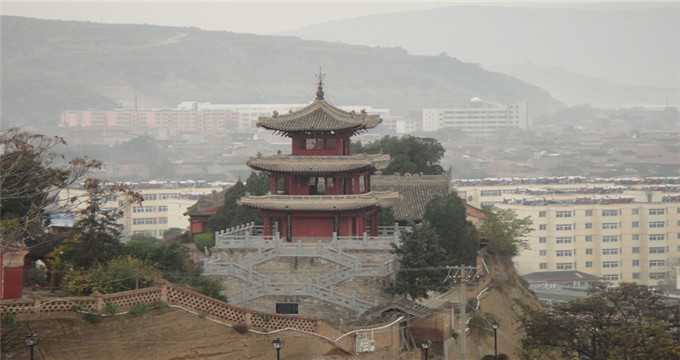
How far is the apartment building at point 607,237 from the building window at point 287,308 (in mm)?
66397

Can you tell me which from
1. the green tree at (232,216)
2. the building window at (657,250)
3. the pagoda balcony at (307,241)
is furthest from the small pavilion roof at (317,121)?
the building window at (657,250)

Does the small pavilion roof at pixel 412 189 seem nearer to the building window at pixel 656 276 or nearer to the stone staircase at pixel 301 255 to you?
the stone staircase at pixel 301 255

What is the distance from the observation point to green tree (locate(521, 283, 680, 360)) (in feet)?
135

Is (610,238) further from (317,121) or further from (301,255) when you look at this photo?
(301,255)

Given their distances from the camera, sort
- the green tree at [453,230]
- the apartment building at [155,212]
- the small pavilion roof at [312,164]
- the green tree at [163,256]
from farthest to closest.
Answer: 1. the apartment building at [155,212]
2. the green tree at [453,230]
3. the small pavilion roof at [312,164]
4. the green tree at [163,256]

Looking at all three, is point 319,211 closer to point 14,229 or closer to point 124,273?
point 124,273

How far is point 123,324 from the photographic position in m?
37.4

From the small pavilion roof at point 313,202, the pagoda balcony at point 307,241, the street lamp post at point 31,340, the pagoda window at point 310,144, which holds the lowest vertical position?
the street lamp post at point 31,340

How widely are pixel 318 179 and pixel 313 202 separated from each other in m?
2.25

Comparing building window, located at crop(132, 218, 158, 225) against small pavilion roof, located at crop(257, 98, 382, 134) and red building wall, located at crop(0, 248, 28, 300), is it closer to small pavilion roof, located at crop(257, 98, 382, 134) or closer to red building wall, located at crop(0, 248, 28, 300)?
small pavilion roof, located at crop(257, 98, 382, 134)

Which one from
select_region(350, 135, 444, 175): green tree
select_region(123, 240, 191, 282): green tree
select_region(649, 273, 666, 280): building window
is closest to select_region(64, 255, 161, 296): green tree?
select_region(123, 240, 191, 282): green tree

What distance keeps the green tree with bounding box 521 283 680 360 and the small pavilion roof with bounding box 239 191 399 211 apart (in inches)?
356

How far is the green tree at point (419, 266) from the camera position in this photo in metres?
45.9

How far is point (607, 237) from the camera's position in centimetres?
11894
